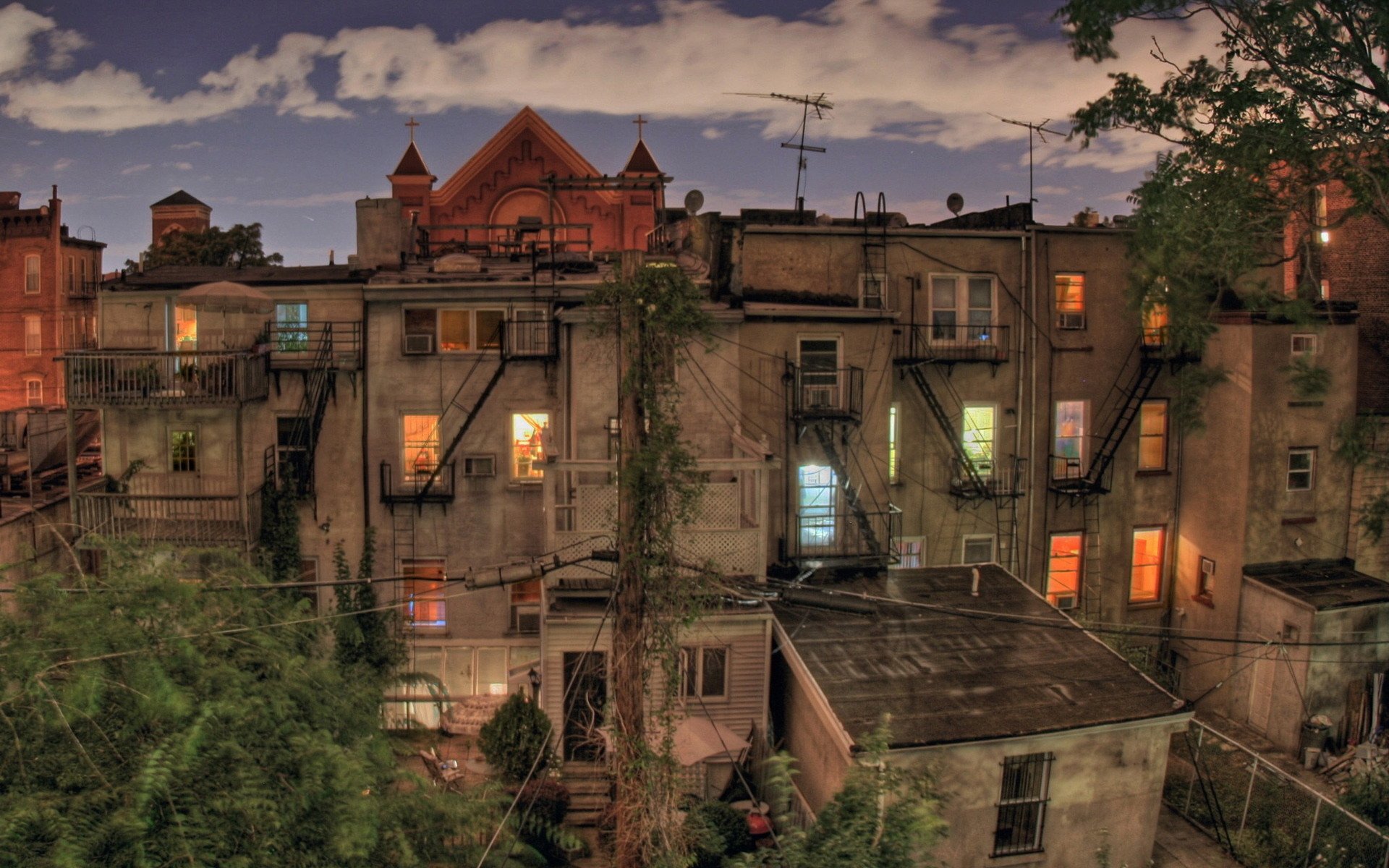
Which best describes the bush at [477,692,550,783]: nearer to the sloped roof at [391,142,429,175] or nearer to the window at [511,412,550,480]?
the window at [511,412,550,480]

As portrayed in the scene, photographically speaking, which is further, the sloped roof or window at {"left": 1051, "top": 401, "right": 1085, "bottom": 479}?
the sloped roof

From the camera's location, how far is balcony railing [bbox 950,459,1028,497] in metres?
23.3

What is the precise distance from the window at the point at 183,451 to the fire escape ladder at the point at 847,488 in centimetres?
1371

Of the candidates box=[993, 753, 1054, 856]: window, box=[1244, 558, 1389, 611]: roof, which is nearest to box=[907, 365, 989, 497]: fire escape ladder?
box=[1244, 558, 1389, 611]: roof

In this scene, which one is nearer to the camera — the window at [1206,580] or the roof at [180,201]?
the window at [1206,580]

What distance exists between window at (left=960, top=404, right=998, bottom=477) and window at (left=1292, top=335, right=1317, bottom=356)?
6.93 metres

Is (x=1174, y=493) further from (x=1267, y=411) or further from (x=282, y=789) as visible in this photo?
(x=282, y=789)

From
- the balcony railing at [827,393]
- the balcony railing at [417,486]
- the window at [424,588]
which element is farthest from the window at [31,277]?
the balcony railing at [827,393]

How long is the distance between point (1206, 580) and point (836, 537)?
9.99 m

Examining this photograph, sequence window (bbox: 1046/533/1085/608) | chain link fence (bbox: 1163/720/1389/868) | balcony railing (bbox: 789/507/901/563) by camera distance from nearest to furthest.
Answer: chain link fence (bbox: 1163/720/1389/868)
balcony railing (bbox: 789/507/901/563)
window (bbox: 1046/533/1085/608)

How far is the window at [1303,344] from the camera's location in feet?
75.4

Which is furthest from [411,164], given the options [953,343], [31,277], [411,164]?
[953,343]

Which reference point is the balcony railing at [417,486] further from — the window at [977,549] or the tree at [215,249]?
the tree at [215,249]

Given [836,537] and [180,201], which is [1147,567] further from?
[180,201]
